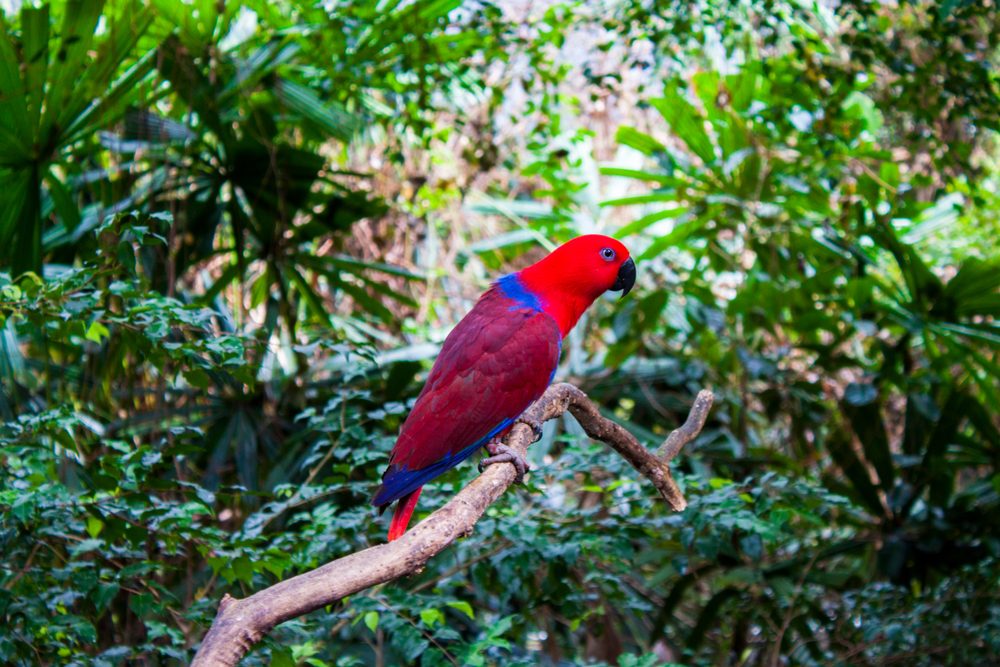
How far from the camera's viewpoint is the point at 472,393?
2195mm

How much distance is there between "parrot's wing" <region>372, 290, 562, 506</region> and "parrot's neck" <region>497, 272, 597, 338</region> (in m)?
0.11

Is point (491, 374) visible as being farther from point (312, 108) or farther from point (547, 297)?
point (312, 108)

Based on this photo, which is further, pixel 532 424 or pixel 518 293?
pixel 518 293

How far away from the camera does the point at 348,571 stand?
4.04ft

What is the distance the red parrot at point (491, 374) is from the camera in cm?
208

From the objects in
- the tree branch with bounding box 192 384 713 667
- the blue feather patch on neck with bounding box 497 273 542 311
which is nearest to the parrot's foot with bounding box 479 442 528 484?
the tree branch with bounding box 192 384 713 667

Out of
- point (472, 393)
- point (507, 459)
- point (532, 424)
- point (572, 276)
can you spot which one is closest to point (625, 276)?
point (572, 276)

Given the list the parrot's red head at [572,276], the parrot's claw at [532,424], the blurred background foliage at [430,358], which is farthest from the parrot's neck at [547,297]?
the blurred background foliage at [430,358]

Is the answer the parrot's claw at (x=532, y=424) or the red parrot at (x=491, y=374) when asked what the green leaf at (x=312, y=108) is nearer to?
the red parrot at (x=491, y=374)

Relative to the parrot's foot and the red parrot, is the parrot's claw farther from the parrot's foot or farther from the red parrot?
the parrot's foot

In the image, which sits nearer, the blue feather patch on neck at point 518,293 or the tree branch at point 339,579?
the tree branch at point 339,579

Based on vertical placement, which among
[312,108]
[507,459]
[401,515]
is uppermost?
[312,108]

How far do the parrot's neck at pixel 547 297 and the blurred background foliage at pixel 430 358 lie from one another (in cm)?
42

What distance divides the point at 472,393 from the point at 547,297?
45 cm
